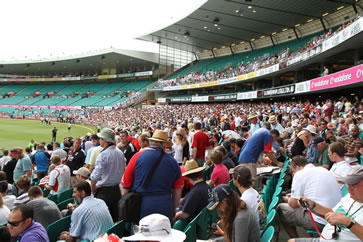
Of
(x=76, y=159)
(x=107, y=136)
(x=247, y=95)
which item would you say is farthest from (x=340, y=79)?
(x=107, y=136)

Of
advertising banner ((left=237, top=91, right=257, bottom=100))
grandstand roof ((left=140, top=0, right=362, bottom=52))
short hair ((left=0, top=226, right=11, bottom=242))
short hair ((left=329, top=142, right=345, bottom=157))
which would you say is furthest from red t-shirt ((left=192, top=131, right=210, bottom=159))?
advertising banner ((left=237, top=91, right=257, bottom=100))

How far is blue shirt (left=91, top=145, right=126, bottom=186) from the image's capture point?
4.18 m

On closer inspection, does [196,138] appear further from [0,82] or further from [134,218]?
[0,82]

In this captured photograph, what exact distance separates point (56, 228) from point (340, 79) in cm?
1683

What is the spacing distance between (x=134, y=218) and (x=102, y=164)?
1346mm

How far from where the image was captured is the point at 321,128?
27.7 ft

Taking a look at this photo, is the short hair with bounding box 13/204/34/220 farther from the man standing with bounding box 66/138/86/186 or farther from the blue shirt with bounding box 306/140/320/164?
the blue shirt with bounding box 306/140/320/164

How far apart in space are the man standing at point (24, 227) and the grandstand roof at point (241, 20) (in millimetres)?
26599

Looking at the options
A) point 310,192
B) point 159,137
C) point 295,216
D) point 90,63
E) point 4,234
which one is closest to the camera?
point 4,234

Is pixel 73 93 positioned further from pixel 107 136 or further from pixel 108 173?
pixel 108 173

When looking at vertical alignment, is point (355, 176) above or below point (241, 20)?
below

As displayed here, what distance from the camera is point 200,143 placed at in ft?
23.5

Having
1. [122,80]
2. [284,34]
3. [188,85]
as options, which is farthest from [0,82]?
[284,34]

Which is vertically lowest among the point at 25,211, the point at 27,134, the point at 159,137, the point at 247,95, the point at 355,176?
the point at 27,134
